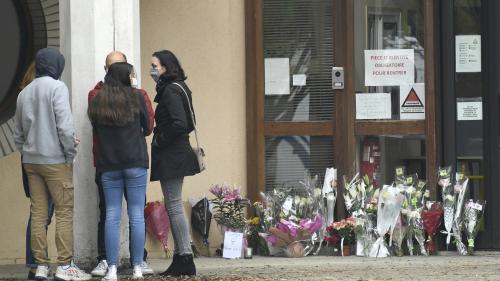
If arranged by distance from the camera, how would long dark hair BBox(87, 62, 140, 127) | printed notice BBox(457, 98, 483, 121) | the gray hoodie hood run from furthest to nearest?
1. printed notice BBox(457, 98, 483, 121)
2. the gray hoodie hood
3. long dark hair BBox(87, 62, 140, 127)

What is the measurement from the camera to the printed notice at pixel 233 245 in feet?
33.4

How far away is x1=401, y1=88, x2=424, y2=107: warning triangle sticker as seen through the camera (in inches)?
418

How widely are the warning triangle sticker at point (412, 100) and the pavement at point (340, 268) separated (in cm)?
134

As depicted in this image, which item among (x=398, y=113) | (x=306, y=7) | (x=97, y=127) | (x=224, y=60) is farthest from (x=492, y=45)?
(x=97, y=127)

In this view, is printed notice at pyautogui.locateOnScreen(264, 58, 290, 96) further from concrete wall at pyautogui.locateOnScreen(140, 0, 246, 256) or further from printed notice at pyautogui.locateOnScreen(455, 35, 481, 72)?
printed notice at pyautogui.locateOnScreen(455, 35, 481, 72)

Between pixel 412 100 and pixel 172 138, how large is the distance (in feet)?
9.27

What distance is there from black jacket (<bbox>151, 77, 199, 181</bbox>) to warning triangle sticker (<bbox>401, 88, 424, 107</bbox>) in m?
2.59

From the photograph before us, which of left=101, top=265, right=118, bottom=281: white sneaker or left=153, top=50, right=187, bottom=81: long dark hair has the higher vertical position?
left=153, top=50, right=187, bottom=81: long dark hair

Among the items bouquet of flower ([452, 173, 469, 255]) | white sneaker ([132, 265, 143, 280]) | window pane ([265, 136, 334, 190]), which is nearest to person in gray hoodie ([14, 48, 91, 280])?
white sneaker ([132, 265, 143, 280])

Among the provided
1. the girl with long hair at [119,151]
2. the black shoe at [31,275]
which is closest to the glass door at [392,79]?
the girl with long hair at [119,151]

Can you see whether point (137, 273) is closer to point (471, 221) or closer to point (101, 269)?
point (101, 269)

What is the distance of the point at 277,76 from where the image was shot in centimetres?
1071

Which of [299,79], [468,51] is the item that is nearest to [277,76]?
[299,79]

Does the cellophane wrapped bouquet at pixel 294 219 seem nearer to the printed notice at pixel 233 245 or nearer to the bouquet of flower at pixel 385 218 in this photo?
the printed notice at pixel 233 245
